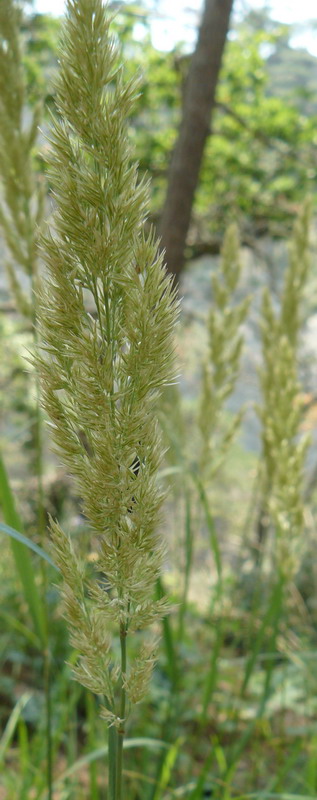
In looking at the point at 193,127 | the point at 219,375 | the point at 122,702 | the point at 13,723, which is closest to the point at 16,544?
the point at 122,702

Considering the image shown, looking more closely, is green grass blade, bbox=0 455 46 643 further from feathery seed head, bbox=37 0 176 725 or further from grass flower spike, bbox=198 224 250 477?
grass flower spike, bbox=198 224 250 477

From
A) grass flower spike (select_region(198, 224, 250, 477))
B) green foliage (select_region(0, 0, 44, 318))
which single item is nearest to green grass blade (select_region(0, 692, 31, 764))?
grass flower spike (select_region(198, 224, 250, 477))

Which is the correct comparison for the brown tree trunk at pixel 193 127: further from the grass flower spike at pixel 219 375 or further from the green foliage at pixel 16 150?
the green foliage at pixel 16 150

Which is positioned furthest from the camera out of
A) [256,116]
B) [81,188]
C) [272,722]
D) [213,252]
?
[256,116]

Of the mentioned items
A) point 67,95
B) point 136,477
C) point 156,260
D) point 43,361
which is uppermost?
point 67,95

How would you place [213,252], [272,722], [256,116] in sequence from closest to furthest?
[272,722]
[213,252]
[256,116]

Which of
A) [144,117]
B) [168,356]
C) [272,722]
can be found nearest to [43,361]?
[168,356]

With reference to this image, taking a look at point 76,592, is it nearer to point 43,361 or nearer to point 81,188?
point 43,361

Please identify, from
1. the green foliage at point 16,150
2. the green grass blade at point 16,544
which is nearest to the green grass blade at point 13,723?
the green grass blade at point 16,544
